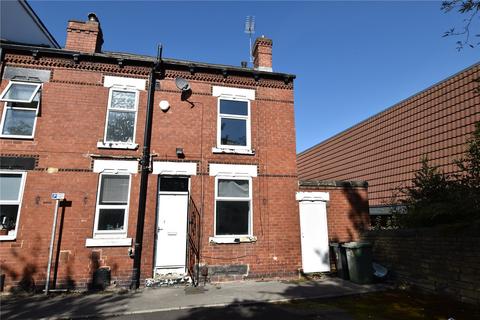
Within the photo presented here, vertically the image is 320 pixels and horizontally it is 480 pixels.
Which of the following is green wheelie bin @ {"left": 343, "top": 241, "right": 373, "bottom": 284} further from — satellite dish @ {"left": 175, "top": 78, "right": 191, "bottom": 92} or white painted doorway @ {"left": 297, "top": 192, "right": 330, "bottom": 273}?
satellite dish @ {"left": 175, "top": 78, "right": 191, "bottom": 92}

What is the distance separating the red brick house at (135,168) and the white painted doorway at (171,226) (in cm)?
3

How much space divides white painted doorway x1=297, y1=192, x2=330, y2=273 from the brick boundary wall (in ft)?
5.90

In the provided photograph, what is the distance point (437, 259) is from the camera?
7.63m

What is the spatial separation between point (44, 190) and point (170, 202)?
140 inches

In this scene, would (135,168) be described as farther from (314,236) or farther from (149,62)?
(314,236)

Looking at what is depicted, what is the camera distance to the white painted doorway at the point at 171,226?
357 inches

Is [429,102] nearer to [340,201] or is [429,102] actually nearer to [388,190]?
[388,190]

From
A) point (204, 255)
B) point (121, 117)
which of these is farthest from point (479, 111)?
point (121, 117)

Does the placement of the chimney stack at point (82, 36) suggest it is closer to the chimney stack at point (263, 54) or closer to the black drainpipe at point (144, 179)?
the black drainpipe at point (144, 179)

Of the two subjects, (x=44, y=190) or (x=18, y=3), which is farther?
(x=18, y=3)

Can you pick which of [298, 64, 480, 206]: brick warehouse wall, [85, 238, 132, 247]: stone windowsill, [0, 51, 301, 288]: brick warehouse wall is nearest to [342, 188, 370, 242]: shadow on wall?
[0, 51, 301, 288]: brick warehouse wall

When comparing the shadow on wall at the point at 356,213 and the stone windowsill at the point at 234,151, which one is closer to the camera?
the stone windowsill at the point at 234,151

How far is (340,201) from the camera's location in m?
10.8

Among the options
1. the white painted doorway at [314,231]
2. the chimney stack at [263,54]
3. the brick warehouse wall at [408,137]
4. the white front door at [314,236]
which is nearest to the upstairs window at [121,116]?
the chimney stack at [263,54]
